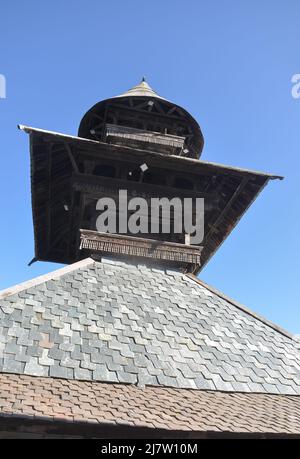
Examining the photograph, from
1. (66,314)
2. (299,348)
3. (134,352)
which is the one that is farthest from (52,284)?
(299,348)

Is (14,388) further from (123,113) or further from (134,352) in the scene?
(123,113)

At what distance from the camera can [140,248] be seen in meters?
9.23

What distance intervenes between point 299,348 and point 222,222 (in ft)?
16.4

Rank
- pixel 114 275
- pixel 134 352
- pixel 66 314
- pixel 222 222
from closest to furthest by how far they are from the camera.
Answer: pixel 134 352 < pixel 66 314 < pixel 114 275 < pixel 222 222

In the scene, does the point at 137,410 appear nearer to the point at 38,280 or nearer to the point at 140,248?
the point at 38,280

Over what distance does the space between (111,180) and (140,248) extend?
1924mm

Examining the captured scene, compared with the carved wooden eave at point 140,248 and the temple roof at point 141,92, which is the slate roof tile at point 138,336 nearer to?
the carved wooden eave at point 140,248

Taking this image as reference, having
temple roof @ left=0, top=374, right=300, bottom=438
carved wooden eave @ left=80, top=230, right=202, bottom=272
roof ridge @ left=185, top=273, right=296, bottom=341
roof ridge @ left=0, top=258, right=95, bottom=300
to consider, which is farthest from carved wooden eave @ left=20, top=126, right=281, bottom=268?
temple roof @ left=0, top=374, right=300, bottom=438

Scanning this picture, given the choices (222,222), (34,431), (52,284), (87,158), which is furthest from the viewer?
(222,222)

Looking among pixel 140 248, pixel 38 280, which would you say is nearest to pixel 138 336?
pixel 38 280

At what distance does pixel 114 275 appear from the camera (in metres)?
8.23

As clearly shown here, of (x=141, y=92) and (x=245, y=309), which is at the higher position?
(x=141, y=92)

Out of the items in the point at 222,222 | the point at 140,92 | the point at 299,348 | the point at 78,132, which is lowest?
the point at 299,348

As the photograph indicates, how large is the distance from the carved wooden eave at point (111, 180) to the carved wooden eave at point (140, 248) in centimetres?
72
